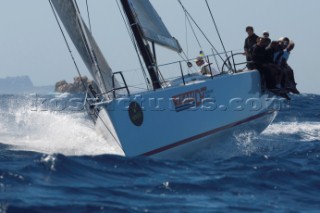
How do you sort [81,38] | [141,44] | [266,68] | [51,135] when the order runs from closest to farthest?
[81,38] → [141,44] → [266,68] → [51,135]

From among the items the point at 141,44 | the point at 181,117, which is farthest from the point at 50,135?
the point at 181,117

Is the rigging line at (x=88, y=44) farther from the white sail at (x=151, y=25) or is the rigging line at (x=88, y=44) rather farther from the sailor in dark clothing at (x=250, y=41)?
the sailor in dark clothing at (x=250, y=41)

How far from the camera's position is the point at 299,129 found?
606 inches

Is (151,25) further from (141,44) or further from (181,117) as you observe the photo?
(181,117)

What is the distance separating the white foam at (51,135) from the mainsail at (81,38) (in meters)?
1.08

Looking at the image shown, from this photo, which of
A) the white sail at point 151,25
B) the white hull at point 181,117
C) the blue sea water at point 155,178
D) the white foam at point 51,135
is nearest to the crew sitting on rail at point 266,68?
the white hull at point 181,117

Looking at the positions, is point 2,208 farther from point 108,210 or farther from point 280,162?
point 280,162

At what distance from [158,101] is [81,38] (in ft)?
6.67

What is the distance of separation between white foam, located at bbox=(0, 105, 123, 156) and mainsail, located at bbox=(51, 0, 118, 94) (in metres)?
1.08

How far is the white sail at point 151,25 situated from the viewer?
35.7 ft

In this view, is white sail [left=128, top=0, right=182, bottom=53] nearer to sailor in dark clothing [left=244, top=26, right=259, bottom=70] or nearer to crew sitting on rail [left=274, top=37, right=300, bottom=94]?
sailor in dark clothing [left=244, top=26, right=259, bottom=70]

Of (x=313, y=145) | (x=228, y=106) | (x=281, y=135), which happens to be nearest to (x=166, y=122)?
(x=228, y=106)

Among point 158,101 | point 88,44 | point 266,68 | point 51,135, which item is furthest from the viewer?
point 51,135

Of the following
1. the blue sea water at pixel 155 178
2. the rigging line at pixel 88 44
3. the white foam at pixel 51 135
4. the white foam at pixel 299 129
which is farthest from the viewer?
the white foam at pixel 299 129
